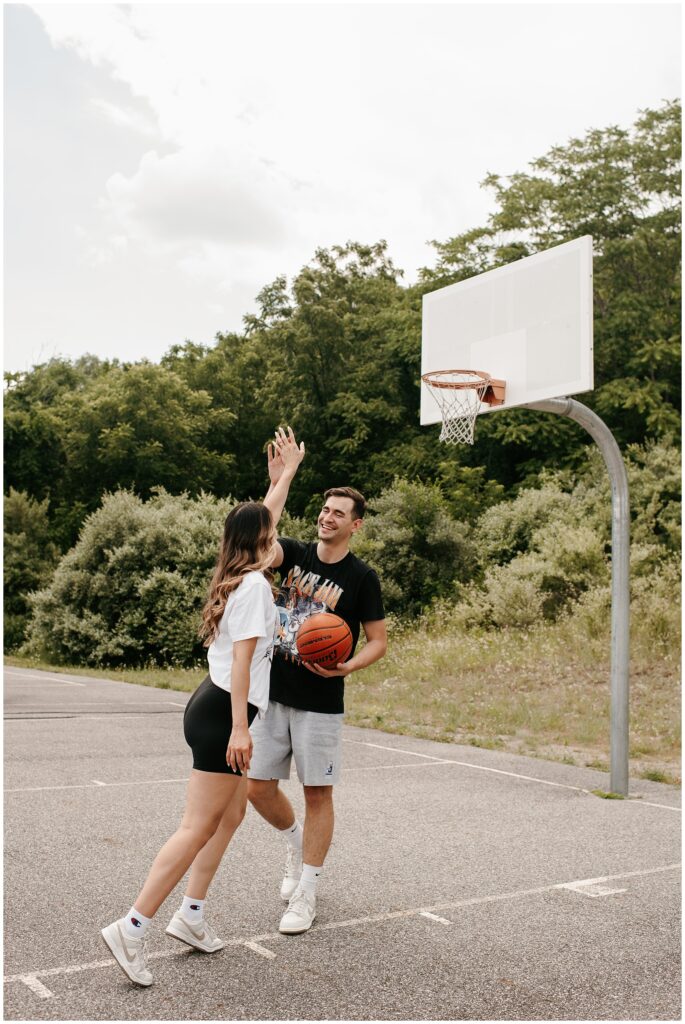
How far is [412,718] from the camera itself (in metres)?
12.8

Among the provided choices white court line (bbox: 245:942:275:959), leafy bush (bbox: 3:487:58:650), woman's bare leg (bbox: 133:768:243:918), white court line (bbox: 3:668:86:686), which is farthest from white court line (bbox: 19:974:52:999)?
leafy bush (bbox: 3:487:58:650)

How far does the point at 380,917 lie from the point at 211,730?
5.19 ft

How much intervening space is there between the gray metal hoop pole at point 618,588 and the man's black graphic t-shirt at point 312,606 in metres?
3.80

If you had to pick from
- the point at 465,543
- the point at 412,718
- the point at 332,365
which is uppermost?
the point at 332,365

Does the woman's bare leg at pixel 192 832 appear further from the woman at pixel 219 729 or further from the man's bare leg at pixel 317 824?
the man's bare leg at pixel 317 824

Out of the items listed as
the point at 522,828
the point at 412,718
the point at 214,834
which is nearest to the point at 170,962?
the point at 214,834

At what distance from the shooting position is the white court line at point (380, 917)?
4.00 meters

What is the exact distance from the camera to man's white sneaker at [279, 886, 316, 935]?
14.6 feet

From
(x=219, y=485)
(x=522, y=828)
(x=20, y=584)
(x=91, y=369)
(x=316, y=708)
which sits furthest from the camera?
(x=91, y=369)

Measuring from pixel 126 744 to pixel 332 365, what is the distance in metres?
28.3

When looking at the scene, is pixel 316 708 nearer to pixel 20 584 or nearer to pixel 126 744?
pixel 126 744

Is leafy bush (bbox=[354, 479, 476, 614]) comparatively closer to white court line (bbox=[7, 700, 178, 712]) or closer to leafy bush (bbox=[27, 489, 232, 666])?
leafy bush (bbox=[27, 489, 232, 666])

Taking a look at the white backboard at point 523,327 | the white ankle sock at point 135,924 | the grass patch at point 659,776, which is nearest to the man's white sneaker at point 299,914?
the white ankle sock at point 135,924

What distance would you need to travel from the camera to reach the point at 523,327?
29.1ft
